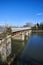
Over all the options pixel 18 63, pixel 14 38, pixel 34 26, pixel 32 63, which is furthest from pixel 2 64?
pixel 34 26

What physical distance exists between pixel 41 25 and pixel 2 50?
70.5 ft

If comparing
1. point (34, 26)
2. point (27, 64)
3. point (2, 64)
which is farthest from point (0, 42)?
point (34, 26)

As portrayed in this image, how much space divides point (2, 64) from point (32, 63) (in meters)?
1.03

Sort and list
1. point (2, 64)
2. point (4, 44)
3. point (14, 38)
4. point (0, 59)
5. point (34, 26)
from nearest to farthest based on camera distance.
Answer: point (2, 64) < point (0, 59) < point (4, 44) < point (14, 38) < point (34, 26)

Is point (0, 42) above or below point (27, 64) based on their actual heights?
above

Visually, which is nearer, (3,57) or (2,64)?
(2,64)

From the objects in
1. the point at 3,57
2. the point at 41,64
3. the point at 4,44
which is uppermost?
the point at 4,44

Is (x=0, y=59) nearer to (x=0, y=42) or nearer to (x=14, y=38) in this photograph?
(x=0, y=42)

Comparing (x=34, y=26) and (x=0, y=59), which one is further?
(x=34, y=26)

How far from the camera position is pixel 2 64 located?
3582 mm

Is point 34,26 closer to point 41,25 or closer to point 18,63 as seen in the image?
point 41,25

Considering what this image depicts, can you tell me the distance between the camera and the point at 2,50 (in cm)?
401

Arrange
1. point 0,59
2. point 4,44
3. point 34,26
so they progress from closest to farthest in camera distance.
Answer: point 0,59 → point 4,44 → point 34,26

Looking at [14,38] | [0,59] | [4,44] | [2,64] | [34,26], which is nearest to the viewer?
[2,64]
